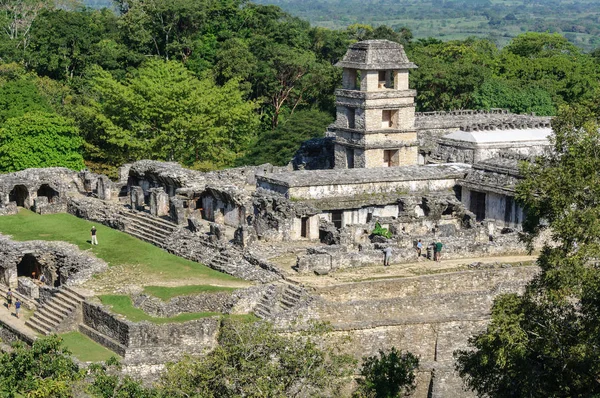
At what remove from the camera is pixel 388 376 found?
4409 centimetres

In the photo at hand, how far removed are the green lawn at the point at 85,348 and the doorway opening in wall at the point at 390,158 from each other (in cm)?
2357

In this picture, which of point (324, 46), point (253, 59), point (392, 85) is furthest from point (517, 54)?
point (392, 85)

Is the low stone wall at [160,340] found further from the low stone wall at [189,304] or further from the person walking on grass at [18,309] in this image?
the person walking on grass at [18,309]

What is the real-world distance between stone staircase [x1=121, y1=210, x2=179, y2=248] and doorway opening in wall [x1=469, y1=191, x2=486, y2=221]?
14155 millimetres

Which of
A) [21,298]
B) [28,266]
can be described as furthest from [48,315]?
[28,266]

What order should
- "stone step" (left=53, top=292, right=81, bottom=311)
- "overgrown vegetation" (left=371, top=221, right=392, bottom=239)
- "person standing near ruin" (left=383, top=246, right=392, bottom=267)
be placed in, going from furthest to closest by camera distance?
"overgrown vegetation" (left=371, top=221, right=392, bottom=239)
"person standing near ruin" (left=383, top=246, right=392, bottom=267)
"stone step" (left=53, top=292, right=81, bottom=311)

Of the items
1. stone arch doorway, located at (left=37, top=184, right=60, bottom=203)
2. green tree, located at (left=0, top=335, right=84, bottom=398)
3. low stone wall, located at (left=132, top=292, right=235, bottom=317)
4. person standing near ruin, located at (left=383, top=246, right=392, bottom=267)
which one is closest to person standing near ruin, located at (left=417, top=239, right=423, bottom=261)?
person standing near ruin, located at (left=383, top=246, right=392, bottom=267)

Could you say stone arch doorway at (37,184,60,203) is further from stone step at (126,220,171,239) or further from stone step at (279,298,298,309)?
stone step at (279,298,298,309)

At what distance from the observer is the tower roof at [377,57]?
225 ft

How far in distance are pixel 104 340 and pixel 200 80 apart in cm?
4570

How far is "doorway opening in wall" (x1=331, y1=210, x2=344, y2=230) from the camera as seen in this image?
60375 mm

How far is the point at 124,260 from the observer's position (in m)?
55.4

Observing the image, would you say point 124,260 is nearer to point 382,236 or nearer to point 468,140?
point 382,236

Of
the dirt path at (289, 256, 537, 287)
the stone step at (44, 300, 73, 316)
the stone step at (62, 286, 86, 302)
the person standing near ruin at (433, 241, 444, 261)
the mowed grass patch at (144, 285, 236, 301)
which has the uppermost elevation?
the person standing near ruin at (433, 241, 444, 261)
